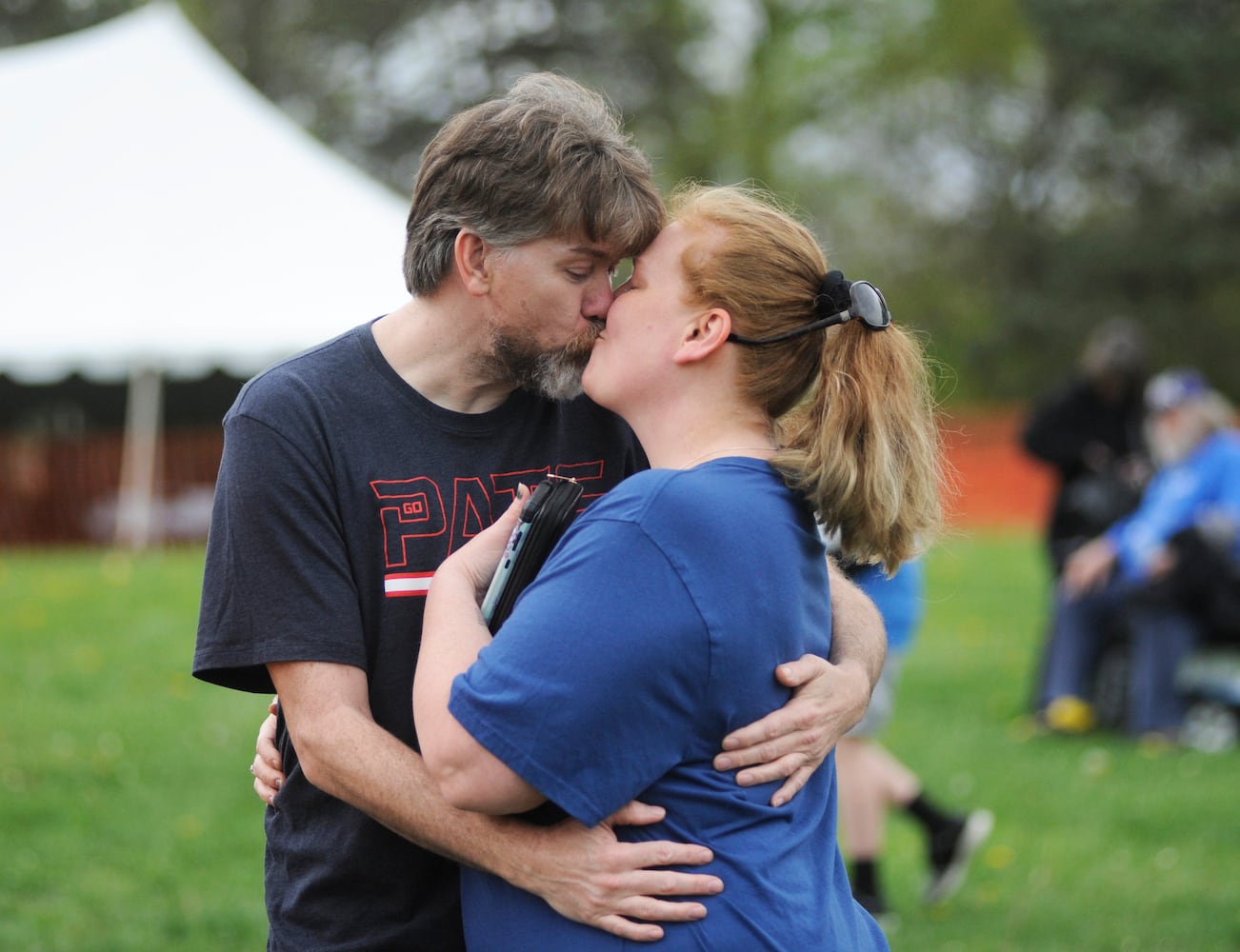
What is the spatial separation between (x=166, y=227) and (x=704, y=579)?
15.0m

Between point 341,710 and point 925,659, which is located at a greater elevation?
point 341,710

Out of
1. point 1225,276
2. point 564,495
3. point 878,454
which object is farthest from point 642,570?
point 1225,276

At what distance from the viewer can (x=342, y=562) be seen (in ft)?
7.91

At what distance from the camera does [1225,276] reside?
30828 millimetres

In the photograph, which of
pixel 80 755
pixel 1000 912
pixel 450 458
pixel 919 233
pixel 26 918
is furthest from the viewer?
pixel 919 233

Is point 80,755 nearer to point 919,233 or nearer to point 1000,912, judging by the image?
point 1000,912

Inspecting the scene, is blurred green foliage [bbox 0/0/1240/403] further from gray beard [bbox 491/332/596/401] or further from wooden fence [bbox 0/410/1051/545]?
gray beard [bbox 491/332/596/401]

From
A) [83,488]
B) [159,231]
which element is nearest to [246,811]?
[159,231]

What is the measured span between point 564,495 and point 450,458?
352mm

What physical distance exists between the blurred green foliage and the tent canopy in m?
15.0

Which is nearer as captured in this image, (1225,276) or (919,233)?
(1225,276)

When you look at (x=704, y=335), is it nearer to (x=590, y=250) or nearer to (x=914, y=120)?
(x=590, y=250)

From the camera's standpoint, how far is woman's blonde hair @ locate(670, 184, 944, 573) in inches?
91.7

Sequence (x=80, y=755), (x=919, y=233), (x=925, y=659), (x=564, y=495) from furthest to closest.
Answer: (x=919, y=233) < (x=925, y=659) < (x=80, y=755) < (x=564, y=495)
